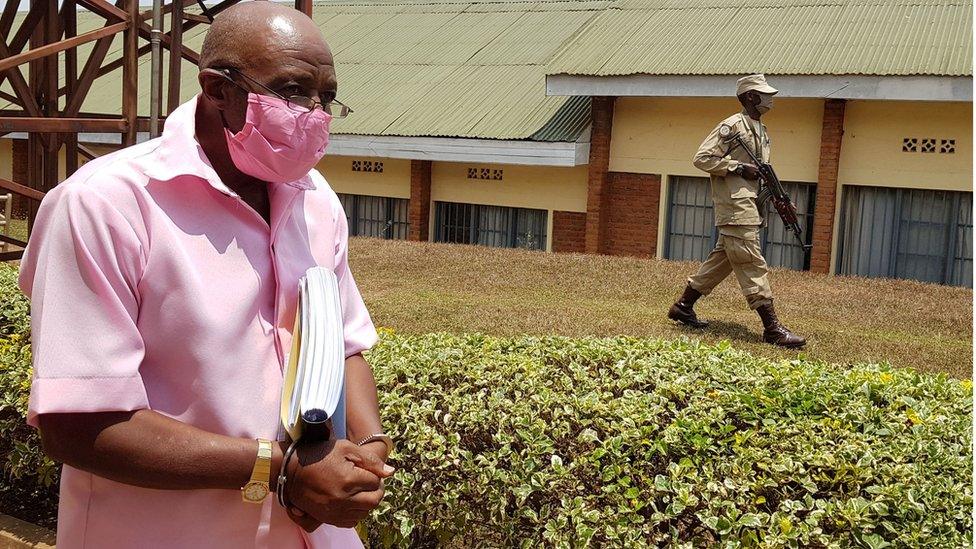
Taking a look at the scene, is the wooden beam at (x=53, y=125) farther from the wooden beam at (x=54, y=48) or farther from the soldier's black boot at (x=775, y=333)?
the soldier's black boot at (x=775, y=333)

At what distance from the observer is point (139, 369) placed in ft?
5.21

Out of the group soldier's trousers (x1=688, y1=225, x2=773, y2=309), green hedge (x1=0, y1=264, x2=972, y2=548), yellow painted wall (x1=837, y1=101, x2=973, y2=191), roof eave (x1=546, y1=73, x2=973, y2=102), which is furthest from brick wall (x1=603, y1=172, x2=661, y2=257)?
green hedge (x1=0, y1=264, x2=972, y2=548)

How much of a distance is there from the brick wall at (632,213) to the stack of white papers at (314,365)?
15477mm

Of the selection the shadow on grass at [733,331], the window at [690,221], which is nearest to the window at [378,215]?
the window at [690,221]

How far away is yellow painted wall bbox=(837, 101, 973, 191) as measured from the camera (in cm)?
1447

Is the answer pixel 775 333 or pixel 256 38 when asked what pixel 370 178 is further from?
pixel 256 38

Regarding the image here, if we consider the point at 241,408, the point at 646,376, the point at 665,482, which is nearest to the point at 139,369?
the point at 241,408

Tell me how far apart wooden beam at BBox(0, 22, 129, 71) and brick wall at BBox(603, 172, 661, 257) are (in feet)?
34.5

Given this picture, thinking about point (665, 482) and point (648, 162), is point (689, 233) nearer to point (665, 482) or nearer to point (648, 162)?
point (648, 162)

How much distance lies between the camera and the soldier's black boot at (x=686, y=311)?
8531mm

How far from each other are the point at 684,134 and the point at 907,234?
3.65 m

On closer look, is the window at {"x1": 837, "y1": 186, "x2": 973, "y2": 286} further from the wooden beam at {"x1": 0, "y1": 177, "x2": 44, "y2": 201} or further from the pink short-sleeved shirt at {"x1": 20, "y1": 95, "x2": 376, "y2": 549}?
the pink short-sleeved shirt at {"x1": 20, "y1": 95, "x2": 376, "y2": 549}

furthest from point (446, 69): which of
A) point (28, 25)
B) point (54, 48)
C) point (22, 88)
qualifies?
point (54, 48)

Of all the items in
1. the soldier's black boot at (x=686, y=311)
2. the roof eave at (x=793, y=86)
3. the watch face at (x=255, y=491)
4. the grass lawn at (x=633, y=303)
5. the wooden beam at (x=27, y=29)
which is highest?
the roof eave at (x=793, y=86)
